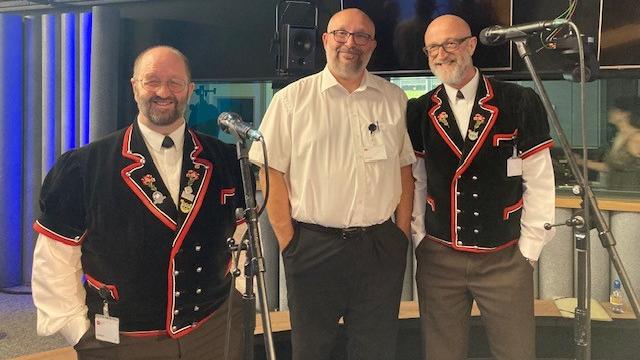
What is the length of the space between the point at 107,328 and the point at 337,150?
1.04 meters

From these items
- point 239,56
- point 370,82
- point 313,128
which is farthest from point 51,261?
point 239,56

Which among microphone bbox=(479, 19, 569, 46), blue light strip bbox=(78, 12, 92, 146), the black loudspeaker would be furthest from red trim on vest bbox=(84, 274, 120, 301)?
blue light strip bbox=(78, 12, 92, 146)

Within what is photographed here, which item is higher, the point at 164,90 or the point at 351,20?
the point at 351,20

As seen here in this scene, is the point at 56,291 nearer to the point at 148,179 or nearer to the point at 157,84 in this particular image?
the point at 148,179

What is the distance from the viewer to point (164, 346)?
181 cm

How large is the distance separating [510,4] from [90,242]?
103 inches

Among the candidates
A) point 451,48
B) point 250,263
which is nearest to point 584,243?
point 451,48

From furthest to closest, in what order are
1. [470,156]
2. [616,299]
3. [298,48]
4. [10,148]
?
[10,148] < [298,48] < [616,299] < [470,156]

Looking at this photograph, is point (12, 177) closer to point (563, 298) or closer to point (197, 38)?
point (197, 38)

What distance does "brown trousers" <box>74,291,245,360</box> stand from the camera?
1.80 meters

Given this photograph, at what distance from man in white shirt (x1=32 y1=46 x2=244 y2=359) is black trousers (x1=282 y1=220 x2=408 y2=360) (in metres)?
0.49

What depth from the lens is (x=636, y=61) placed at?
3.26 metres

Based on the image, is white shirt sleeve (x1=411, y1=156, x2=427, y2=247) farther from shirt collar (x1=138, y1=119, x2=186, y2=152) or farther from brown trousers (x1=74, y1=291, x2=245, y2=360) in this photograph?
shirt collar (x1=138, y1=119, x2=186, y2=152)

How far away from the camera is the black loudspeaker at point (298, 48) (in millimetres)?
3676
